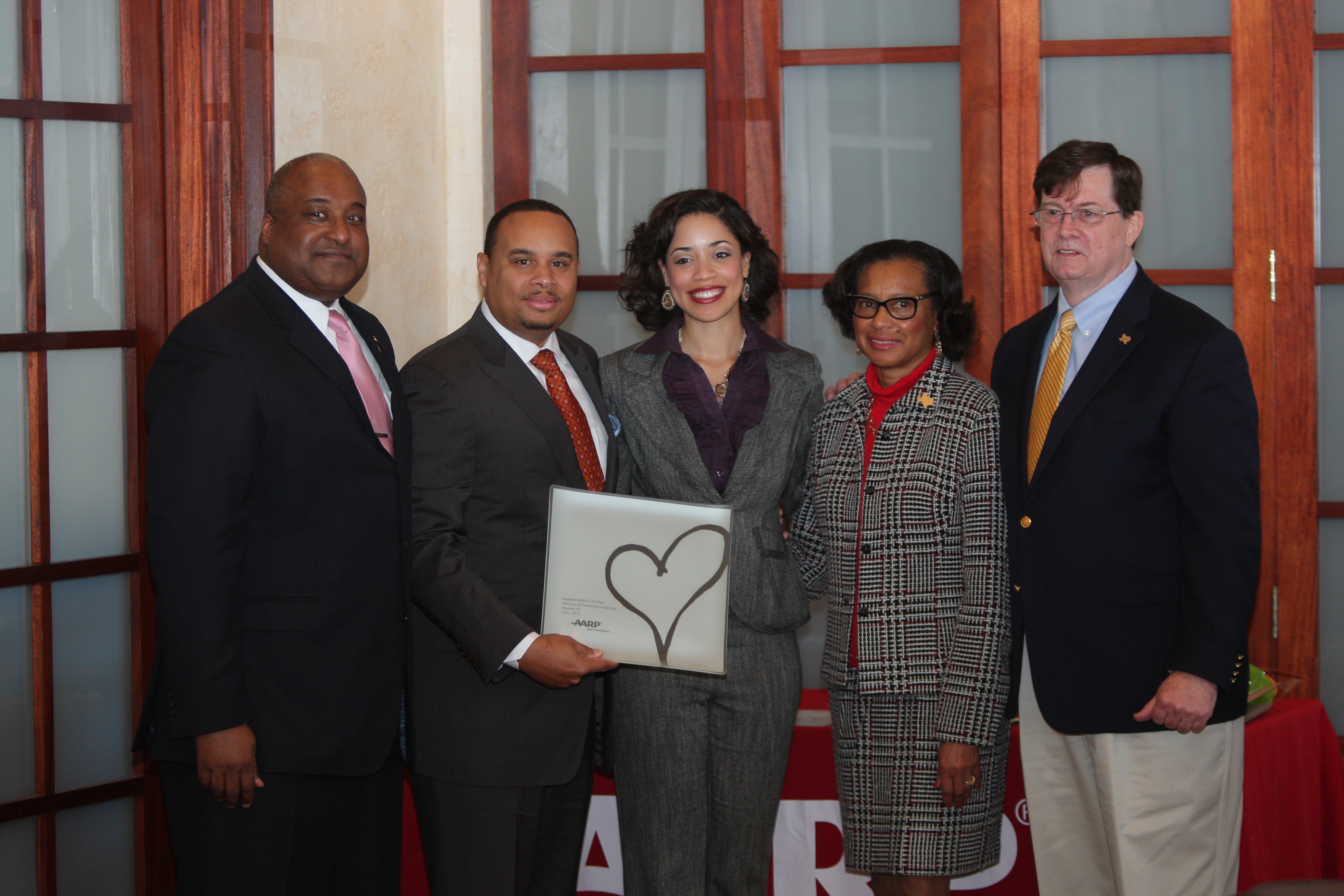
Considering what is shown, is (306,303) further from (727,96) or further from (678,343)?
(727,96)

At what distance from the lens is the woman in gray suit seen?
7.09 feet

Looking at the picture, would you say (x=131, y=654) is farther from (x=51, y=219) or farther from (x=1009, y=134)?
(x=1009, y=134)

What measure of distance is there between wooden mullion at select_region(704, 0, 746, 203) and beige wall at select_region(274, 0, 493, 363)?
29.3 inches

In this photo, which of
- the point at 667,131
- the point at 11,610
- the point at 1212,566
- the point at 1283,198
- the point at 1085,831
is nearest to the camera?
the point at 1212,566

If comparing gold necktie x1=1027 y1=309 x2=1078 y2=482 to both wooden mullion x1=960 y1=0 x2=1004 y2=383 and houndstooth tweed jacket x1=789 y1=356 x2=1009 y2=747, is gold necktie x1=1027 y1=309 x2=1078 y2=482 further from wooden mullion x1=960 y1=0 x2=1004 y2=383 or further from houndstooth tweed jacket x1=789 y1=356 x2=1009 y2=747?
wooden mullion x1=960 y1=0 x2=1004 y2=383

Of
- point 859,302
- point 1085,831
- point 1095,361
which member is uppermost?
point 859,302

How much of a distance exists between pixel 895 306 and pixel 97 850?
2407 mm

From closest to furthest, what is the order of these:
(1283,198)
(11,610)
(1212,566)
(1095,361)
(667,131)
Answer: (1212,566)
(1095,361)
(11,610)
(1283,198)
(667,131)

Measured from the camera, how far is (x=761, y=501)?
221cm

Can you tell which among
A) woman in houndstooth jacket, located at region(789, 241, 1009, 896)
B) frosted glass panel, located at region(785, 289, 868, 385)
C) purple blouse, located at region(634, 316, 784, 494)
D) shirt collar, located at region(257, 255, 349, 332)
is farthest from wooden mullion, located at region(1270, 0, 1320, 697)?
shirt collar, located at region(257, 255, 349, 332)

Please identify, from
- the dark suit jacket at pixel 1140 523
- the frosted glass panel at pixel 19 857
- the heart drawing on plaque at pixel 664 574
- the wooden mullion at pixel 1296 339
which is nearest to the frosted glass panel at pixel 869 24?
the wooden mullion at pixel 1296 339

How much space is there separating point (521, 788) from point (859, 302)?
121 centimetres

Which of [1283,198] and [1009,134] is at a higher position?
[1009,134]

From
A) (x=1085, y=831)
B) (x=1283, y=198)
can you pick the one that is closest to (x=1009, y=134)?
(x=1283, y=198)
